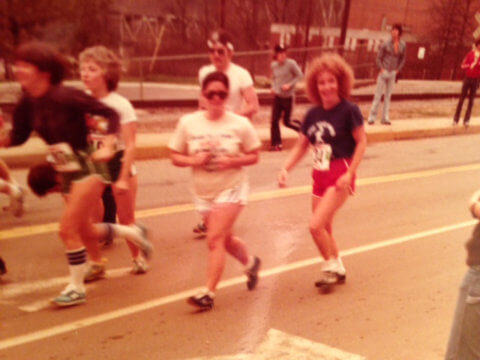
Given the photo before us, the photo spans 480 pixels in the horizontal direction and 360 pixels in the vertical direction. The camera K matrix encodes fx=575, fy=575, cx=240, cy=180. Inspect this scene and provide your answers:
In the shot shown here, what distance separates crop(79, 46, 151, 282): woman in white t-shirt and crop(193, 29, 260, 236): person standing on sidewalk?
3.67 feet

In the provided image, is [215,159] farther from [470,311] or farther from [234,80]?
[470,311]

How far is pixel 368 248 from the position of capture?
5.73 meters

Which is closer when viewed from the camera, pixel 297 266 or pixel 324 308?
pixel 324 308

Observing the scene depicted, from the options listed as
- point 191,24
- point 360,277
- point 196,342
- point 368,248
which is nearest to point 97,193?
point 196,342

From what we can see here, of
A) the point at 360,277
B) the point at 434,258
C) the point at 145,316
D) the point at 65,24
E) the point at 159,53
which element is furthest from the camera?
the point at 159,53

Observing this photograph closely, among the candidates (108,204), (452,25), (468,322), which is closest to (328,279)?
(468,322)

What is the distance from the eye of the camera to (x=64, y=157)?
13.1 ft

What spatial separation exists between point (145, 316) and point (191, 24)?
26.8 meters

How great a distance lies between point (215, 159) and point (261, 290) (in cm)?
125

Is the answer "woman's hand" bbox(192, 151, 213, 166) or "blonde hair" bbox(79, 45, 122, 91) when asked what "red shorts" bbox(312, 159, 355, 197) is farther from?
"blonde hair" bbox(79, 45, 122, 91)

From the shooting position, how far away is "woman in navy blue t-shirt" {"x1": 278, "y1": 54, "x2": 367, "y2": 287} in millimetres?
4426

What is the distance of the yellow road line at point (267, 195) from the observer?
5.86 metres

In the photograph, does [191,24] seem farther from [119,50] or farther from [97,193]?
[97,193]

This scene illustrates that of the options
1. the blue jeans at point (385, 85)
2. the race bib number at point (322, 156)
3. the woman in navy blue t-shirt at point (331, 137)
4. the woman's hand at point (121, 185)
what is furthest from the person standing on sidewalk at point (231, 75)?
the blue jeans at point (385, 85)
